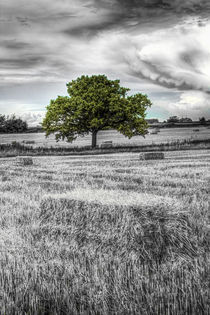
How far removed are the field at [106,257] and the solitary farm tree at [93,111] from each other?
116 feet

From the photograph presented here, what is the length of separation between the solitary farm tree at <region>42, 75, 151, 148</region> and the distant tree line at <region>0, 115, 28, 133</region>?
7898 centimetres

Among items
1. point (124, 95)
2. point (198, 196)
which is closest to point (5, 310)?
point (198, 196)

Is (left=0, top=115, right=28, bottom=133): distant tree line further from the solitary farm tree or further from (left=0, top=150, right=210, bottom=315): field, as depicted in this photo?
(left=0, top=150, right=210, bottom=315): field

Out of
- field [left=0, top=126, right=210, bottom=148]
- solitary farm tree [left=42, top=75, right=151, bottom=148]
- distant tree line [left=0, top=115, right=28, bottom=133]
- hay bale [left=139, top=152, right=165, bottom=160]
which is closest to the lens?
hay bale [left=139, top=152, right=165, bottom=160]

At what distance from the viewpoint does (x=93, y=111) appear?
140 ft

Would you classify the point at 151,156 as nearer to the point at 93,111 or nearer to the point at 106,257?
the point at 93,111

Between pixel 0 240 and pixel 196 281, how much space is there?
3.52 meters

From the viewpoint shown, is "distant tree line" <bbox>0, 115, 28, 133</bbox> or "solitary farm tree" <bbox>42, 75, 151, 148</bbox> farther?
"distant tree line" <bbox>0, 115, 28, 133</bbox>

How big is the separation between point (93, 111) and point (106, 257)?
37790 millimetres

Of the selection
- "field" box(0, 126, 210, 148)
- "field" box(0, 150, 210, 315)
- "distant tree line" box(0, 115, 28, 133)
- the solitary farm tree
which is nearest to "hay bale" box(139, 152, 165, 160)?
the solitary farm tree

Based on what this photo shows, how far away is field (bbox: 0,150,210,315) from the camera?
160 inches

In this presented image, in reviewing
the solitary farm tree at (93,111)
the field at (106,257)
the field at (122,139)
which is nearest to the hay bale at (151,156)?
the solitary farm tree at (93,111)

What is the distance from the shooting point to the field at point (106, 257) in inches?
160

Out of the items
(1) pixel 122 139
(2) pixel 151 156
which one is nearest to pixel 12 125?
(1) pixel 122 139
